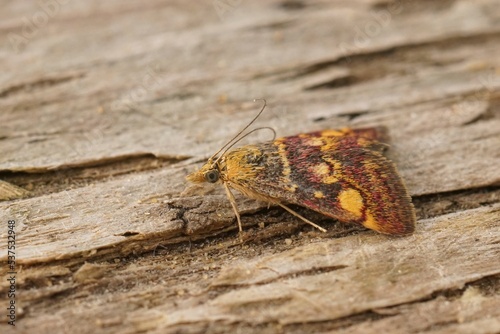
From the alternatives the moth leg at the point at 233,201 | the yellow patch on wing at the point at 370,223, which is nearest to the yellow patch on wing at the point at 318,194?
the yellow patch on wing at the point at 370,223

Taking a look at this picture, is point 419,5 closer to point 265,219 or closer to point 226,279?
point 265,219

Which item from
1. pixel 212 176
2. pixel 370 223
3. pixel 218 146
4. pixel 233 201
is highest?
pixel 218 146

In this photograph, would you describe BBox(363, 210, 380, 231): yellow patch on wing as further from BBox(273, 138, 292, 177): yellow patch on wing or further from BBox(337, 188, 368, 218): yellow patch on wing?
BBox(273, 138, 292, 177): yellow patch on wing

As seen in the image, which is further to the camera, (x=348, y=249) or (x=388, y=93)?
(x=388, y=93)

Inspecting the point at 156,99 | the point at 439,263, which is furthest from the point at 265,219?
the point at 156,99

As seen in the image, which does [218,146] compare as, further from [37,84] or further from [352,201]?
[37,84]

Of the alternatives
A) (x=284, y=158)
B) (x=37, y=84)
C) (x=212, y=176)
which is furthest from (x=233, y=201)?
(x=37, y=84)

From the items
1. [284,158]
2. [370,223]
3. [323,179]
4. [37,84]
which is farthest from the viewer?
[37,84]
